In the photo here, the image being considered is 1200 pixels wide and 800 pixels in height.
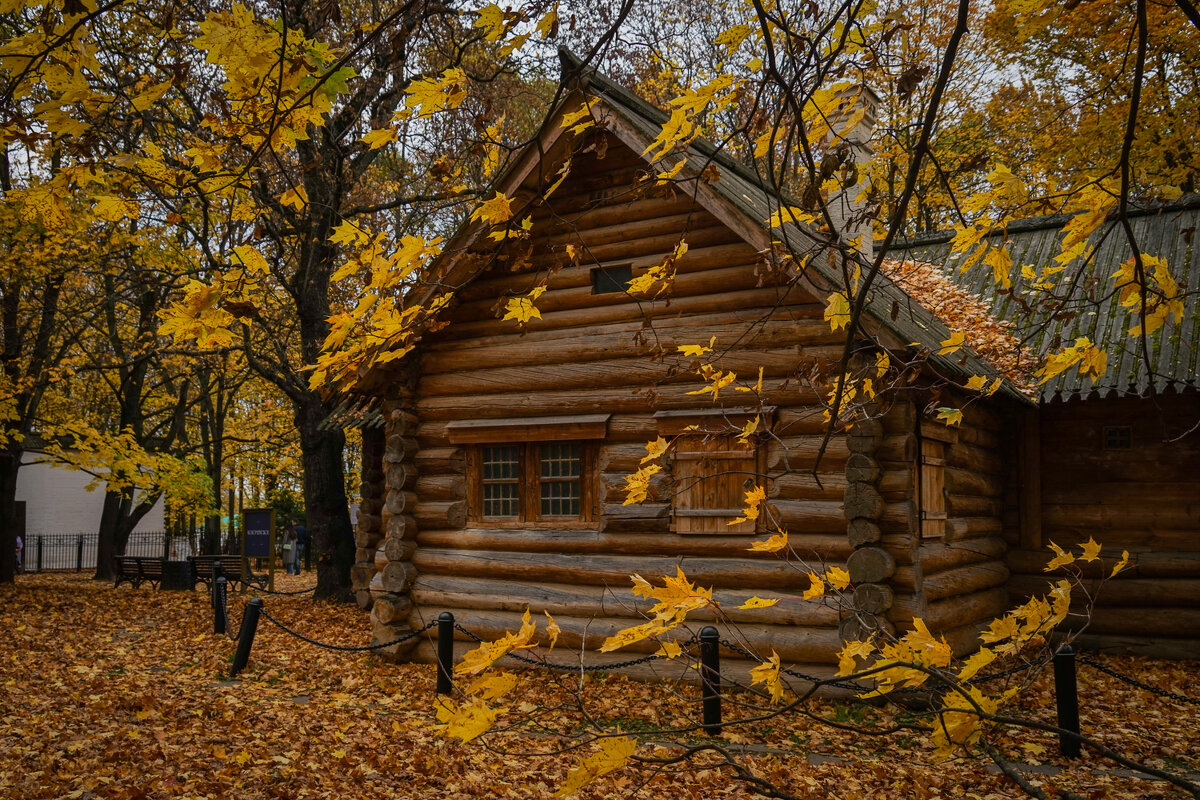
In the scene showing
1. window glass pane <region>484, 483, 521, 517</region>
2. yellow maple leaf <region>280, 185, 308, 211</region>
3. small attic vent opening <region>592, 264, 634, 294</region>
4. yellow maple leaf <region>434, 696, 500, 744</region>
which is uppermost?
small attic vent opening <region>592, 264, 634, 294</region>

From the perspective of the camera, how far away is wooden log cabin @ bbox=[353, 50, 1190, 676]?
9.64 metres

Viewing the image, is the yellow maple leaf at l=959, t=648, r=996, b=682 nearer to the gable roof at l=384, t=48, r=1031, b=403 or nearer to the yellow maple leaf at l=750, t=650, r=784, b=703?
the yellow maple leaf at l=750, t=650, r=784, b=703

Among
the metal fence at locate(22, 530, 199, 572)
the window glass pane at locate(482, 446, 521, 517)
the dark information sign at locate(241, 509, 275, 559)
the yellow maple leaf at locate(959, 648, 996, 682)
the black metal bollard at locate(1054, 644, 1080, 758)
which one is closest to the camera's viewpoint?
the yellow maple leaf at locate(959, 648, 996, 682)

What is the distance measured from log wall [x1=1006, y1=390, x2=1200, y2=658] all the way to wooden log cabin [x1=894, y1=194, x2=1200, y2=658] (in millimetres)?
14

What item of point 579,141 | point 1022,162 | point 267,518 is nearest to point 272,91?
point 579,141

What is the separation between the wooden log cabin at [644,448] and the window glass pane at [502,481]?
1.1 inches

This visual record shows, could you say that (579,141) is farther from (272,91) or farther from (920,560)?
(272,91)

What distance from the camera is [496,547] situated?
11.7m

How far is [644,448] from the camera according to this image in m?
11.1

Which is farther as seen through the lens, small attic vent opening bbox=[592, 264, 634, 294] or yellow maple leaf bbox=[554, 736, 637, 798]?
small attic vent opening bbox=[592, 264, 634, 294]

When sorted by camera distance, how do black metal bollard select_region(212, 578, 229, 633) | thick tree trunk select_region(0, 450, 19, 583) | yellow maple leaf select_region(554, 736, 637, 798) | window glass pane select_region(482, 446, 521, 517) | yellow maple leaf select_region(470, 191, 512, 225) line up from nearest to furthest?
yellow maple leaf select_region(554, 736, 637, 798) < yellow maple leaf select_region(470, 191, 512, 225) < window glass pane select_region(482, 446, 521, 517) < black metal bollard select_region(212, 578, 229, 633) < thick tree trunk select_region(0, 450, 19, 583)

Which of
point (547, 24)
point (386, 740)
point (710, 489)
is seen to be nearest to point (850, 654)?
point (547, 24)

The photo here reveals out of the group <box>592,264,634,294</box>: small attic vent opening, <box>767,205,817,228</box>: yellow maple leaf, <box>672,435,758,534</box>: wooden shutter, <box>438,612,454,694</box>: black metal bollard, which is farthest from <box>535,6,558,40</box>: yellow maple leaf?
<box>592,264,634,294</box>: small attic vent opening

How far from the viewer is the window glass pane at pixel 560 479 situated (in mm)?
11484
